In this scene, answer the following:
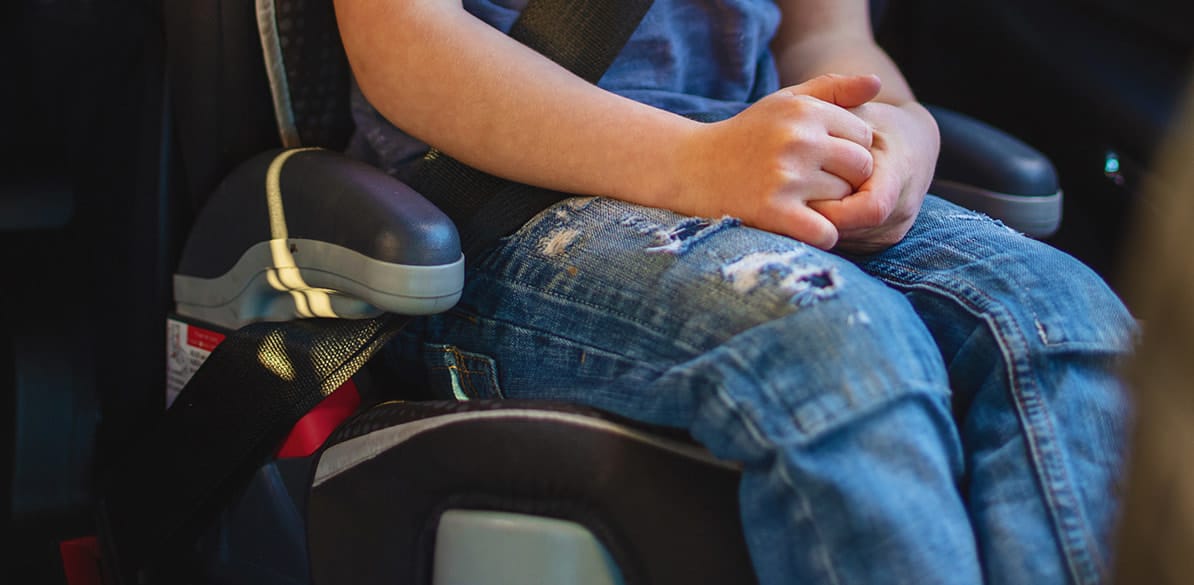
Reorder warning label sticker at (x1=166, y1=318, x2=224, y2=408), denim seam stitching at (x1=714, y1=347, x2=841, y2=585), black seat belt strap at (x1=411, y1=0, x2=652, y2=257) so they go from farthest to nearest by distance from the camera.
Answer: warning label sticker at (x1=166, y1=318, x2=224, y2=408) → black seat belt strap at (x1=411, y1=0, x2=652, y2=257) → denim seam stitching at (x1=714, y1=347, x2=841, y2=585)

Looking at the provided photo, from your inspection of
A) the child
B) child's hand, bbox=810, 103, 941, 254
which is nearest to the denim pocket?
the child

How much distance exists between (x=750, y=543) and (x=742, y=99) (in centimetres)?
45

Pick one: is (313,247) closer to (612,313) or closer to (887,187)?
(612,313)

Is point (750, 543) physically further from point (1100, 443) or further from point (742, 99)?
point (742, 99)

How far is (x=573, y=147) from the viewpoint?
2.26ft

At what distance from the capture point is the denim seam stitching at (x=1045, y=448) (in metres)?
0.53

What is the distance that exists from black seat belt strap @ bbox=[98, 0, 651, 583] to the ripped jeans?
0.17 feet

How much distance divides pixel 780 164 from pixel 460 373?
0.85ft

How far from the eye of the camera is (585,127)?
0.69 metres

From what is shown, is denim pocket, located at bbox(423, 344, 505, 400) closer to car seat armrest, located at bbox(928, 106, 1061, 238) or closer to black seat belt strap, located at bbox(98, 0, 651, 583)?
black seat belt strap, located at bbox(98, 0, 651, 583)

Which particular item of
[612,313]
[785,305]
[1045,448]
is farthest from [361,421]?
[1045,448]

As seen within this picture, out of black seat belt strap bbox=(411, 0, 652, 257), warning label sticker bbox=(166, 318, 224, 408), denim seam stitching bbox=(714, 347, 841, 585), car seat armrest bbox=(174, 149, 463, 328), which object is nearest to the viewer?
denim seam stitching bbox=(714, 347, 841, 585)

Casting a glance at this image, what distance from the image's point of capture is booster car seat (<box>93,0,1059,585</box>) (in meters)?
0.58

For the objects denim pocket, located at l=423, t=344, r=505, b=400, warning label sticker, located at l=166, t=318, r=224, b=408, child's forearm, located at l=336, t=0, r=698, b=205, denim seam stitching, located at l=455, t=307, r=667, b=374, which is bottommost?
warning label sticker, located at l=166, t=318, r=224, b=408
